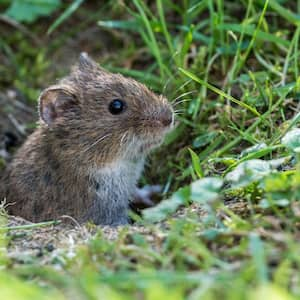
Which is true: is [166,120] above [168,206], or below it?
above

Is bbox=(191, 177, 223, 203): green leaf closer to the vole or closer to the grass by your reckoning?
the grass

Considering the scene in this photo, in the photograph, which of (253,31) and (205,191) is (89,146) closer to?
(253,31)

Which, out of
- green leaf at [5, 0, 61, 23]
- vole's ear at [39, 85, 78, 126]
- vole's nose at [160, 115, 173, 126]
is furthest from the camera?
green leaf at [5, 0, 61, 23]

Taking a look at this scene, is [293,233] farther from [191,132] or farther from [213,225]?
[191,132]

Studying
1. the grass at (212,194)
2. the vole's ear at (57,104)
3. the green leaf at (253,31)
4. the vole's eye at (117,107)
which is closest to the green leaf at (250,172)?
the grass at (212,194)

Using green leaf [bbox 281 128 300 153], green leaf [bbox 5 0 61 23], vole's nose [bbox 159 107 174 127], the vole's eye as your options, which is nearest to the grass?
green leaf [bbox 281 128 300 153]

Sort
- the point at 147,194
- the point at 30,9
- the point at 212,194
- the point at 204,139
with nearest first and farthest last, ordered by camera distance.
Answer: the point at 212,194
the point at 204,139
the point at 147,194
the point at 30,9

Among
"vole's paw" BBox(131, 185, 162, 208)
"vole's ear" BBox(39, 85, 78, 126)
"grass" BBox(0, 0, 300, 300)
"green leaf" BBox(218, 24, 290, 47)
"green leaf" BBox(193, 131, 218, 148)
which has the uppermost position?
"green leaf" BBox(218, 24, 290, 47)

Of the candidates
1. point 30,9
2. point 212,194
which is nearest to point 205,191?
point 212,194

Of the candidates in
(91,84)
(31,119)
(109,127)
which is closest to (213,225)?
(109,127)
